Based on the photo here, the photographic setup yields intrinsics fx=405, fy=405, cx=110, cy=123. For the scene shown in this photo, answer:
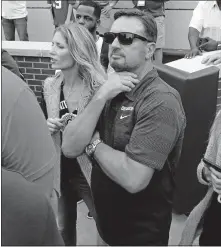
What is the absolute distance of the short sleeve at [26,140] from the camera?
125 centimetres

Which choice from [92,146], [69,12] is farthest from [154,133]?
[69,12]

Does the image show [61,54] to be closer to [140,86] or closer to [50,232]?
[140,86]

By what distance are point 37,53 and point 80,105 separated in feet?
9.21

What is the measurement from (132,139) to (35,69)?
3618 millimetres

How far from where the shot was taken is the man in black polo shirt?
6.12 ft

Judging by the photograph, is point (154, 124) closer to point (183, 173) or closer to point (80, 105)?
point (80, 105)

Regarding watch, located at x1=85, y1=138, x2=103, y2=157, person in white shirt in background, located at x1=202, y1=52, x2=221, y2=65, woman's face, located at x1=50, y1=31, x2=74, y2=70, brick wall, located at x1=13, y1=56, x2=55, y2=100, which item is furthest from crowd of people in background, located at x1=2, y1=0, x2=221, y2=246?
brick wall, located at x1=13, y1=56, x2=55, y2=100

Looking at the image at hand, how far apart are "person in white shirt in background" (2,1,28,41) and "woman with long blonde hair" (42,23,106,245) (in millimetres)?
4009

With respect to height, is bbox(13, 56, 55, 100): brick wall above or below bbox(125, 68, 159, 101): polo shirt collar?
below

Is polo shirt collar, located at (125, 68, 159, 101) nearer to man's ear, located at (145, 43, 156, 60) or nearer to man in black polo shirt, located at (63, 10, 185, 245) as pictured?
man in black polo shirt, located at (63, 10, 185, 245)

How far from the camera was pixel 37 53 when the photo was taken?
5.12 meters

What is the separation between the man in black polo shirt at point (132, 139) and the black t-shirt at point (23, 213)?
0.78 m

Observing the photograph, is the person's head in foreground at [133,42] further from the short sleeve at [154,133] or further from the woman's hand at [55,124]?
the woman's hand at [55,124]

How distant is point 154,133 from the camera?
1.86m
